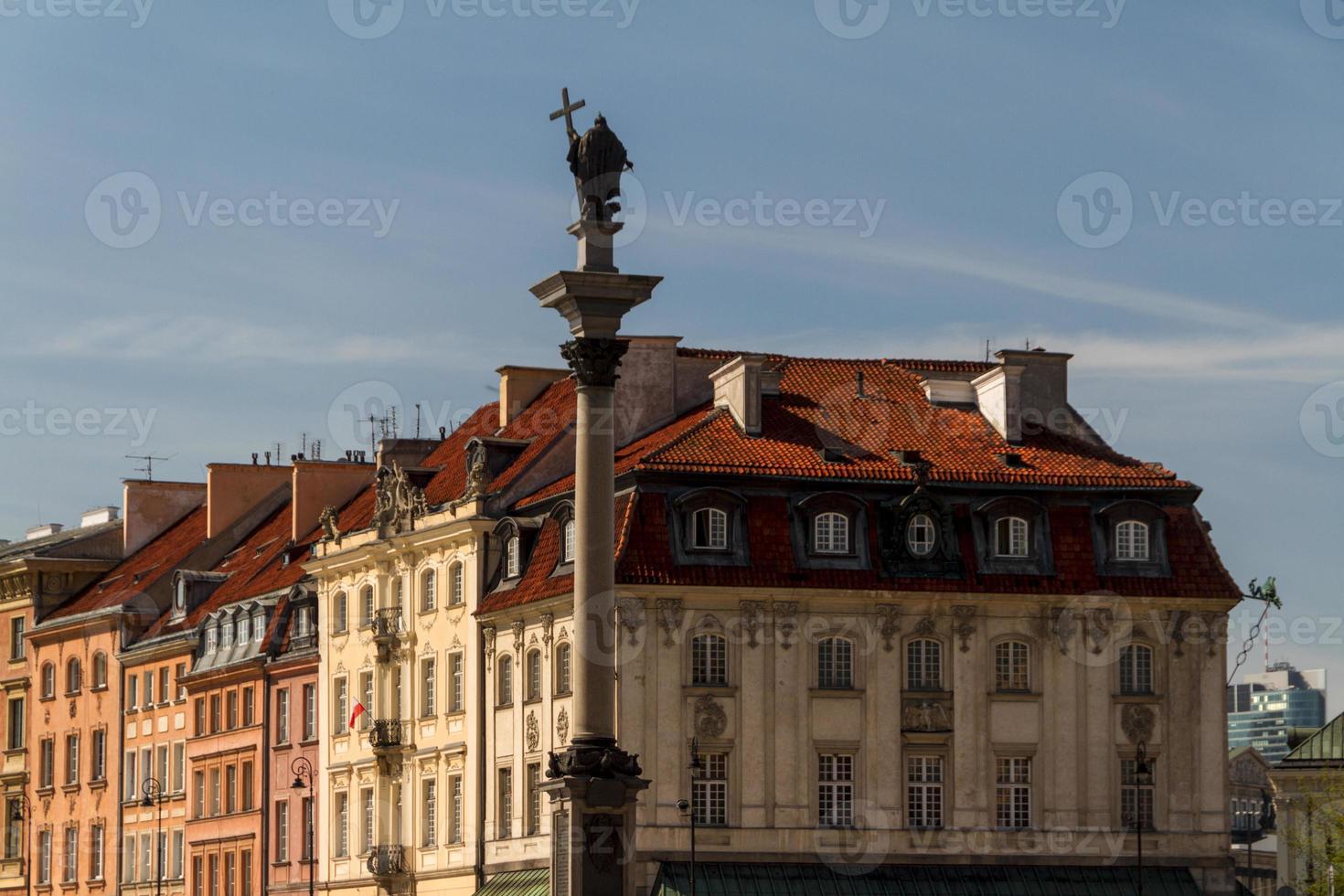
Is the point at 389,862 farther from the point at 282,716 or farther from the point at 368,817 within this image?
the point at 282,716

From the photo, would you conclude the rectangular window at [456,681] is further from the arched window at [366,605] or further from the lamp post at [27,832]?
the lamp post at [27,832]

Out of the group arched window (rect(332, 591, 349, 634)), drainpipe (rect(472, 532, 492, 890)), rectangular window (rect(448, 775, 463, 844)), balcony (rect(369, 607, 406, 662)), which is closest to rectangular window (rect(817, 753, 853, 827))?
drainpipe (rect(472, 532, 492, 890))

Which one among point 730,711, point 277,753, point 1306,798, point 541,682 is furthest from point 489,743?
point 1306,798

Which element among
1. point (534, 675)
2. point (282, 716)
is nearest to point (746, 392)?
point (534, 675)

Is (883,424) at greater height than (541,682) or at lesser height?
greater

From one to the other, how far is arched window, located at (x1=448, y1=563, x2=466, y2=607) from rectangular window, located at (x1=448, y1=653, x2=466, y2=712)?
1625 mm

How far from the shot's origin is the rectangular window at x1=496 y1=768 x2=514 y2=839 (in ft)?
307

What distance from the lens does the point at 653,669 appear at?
87625 millimetres

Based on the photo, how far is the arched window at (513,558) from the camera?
94.8 metres

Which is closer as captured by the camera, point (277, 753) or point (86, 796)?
point (277, 753)

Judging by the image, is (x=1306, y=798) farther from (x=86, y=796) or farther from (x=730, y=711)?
(x=86, y=796)

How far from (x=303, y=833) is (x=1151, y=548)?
33.0 meters

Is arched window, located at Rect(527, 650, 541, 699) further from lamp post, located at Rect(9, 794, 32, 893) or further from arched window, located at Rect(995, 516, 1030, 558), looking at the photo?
lamp post, located at Rect(9, 794, 32, 893)

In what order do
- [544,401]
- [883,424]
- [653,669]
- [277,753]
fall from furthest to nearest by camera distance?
1. [277,753]
2. [544,401]
3. [883,424]
4. [653,669]
